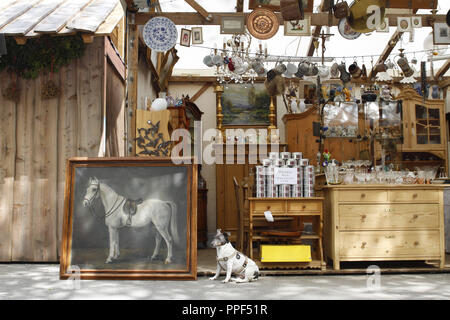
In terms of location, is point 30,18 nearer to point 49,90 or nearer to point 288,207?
point 49,90

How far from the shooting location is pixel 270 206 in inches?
197

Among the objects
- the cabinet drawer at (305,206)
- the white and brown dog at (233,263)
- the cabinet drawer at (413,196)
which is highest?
the cabinet drawer at (413,196)

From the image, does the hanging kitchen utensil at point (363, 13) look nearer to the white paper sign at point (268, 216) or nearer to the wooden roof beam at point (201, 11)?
the white paper sign at point (268, 216)

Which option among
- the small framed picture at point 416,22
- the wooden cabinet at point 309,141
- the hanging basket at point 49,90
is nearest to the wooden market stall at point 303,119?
the wooden cabinet at point 309,141

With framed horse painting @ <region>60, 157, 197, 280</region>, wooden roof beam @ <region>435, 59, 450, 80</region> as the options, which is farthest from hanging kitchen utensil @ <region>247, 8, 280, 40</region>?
wooden roof beam @ <region>435, 59, 450, 80</region>

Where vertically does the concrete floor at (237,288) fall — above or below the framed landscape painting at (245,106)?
below

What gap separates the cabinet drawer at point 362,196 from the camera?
495cm

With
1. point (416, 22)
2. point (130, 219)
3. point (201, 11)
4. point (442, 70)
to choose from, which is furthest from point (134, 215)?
point (442, 70)

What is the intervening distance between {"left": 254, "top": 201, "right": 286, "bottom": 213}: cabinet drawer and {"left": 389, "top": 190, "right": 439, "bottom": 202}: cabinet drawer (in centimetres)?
120

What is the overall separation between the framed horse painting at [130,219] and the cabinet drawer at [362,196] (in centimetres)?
168

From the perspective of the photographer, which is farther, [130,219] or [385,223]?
[385,223]

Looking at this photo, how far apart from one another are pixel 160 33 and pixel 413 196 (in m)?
3.81

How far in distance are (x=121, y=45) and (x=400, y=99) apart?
19.3 ft
